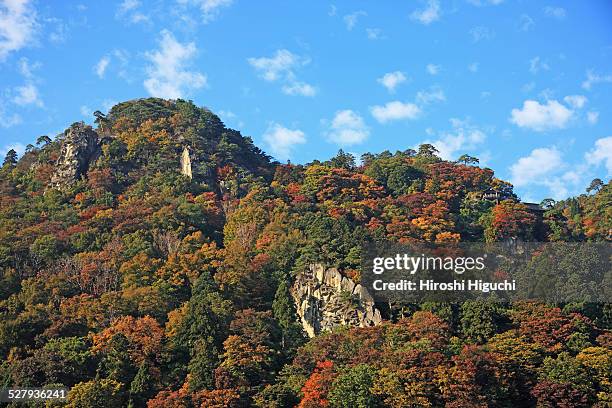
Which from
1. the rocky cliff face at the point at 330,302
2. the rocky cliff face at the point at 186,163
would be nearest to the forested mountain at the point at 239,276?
the rocky cliff face at the point at 186,163

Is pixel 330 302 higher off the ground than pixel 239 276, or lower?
lower

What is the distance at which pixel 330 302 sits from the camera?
47250 millimetres

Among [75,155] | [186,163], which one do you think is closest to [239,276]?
[186,163]

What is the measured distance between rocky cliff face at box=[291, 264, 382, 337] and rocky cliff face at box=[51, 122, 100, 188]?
22297 millimetres

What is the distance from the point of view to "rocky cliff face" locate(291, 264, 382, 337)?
1818 inches

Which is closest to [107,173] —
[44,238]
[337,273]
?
[44,238]

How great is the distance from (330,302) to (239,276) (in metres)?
5.37

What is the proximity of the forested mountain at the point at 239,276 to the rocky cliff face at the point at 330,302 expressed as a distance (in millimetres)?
684

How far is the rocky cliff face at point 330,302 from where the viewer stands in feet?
152

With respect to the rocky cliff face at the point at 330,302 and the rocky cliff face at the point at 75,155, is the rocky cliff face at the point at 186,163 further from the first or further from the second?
the rocky cliff face at the point at 330,302

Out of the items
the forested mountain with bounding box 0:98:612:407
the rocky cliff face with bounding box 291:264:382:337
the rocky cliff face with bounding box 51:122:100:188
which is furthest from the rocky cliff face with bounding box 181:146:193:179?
the rocky cliff face with bounding box 291:264:382:337

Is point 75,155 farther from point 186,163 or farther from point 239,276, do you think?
point 239,276

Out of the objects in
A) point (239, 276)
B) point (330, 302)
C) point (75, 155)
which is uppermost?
point (75, 155)

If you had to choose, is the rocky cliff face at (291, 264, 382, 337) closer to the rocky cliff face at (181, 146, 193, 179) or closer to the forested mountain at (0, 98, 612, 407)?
the forested mountain at (0, 98, 612, 407)
